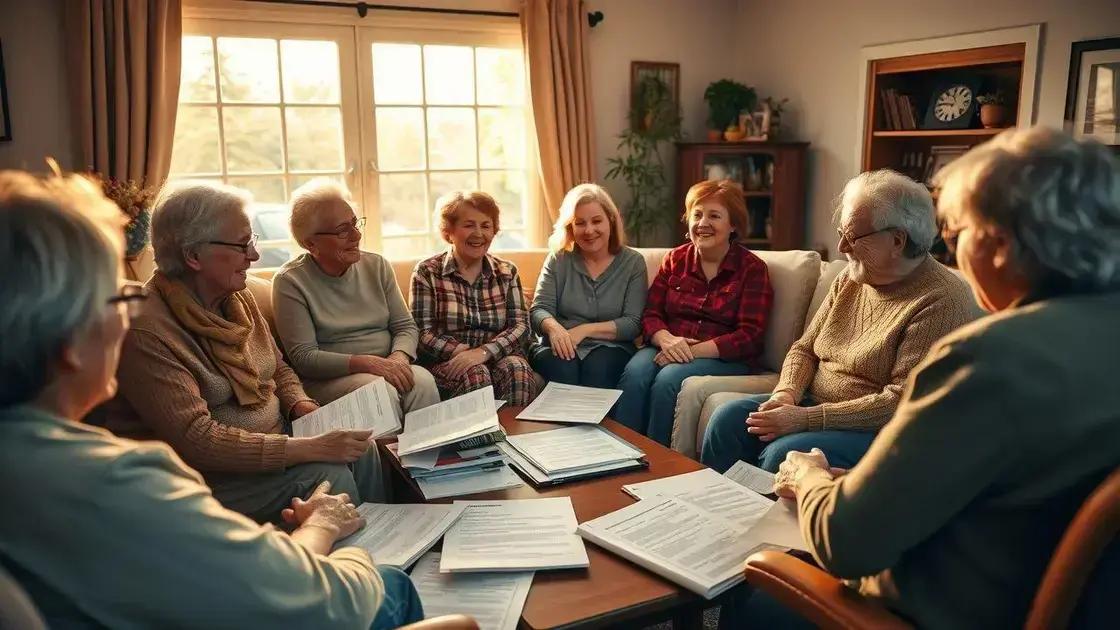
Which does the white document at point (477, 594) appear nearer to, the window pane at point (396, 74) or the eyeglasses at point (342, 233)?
the eyeglasses at point (342, 233)

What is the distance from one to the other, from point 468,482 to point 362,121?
2797 mm

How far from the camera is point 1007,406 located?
35.4 inches

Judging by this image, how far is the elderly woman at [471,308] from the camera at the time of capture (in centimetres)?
292

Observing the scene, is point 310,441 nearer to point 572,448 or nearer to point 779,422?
point 572,448

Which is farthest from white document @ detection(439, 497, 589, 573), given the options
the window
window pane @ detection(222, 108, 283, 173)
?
window pane @ detection(222, 108, 283, 173)

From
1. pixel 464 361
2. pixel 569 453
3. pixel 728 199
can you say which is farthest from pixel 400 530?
pixel 728 199

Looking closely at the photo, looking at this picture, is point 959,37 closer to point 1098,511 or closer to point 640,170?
point 640,170

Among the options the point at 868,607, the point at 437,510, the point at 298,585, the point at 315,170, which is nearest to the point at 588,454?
the point at 437,510

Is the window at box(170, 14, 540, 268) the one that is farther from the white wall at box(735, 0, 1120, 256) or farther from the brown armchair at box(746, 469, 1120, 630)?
the brown armchair at box(746, 469, 1120, 630)

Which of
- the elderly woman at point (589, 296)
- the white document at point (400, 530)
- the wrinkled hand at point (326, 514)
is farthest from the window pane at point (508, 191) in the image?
the wrinkled hand at point (326, 514)

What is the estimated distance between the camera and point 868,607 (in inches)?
42.9

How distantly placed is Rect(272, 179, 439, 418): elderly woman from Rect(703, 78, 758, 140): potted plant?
2725mm

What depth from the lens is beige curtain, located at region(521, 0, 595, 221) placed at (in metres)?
4.32

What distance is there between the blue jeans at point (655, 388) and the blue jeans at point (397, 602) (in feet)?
5.25
